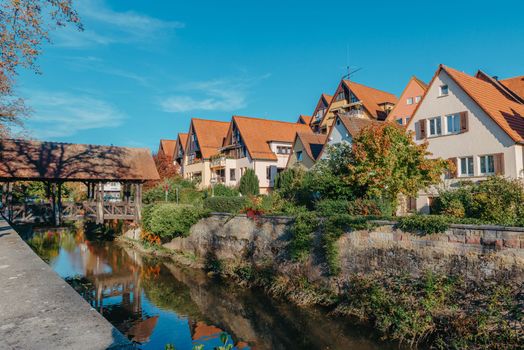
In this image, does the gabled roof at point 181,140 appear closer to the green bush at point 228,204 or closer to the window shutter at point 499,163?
the green bush at point 228,204

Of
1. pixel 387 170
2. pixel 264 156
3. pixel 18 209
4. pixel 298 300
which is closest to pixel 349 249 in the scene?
pixel 298 300

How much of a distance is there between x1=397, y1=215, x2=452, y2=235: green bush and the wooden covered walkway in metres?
19.4

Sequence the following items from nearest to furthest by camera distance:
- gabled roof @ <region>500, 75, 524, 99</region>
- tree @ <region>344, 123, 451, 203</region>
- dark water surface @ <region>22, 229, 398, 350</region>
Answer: dark water surface @ <region>22, 229, 398, 350</region>, tree @ <region>344, 123, 451, 203</region>, gabled roof @ <region>500, 75, 524, 99</region>

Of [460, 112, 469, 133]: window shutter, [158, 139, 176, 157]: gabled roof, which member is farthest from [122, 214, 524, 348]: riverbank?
[158, 139, 176, 157]: gabled roof

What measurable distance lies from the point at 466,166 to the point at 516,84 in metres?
11.8

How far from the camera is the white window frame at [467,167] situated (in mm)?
21766

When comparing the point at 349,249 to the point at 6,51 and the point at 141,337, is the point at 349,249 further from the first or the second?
the point at 6,51

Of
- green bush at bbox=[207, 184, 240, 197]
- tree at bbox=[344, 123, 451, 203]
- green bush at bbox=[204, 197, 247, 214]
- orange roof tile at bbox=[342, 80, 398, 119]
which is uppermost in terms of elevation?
orange roof tile at bbox=[342, 80, 398, 119]

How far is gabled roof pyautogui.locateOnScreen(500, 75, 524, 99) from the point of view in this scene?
1088 inches

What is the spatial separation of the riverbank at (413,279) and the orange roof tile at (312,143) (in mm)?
16274

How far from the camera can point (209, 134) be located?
4556 centimetres

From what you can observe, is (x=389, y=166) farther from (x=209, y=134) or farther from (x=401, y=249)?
(x=209, y=134)

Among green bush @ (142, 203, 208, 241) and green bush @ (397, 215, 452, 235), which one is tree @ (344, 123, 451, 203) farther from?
green bush @ (142, 203, 208, 241)

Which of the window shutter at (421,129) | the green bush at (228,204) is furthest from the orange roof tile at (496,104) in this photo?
the green bush at (228,204)
